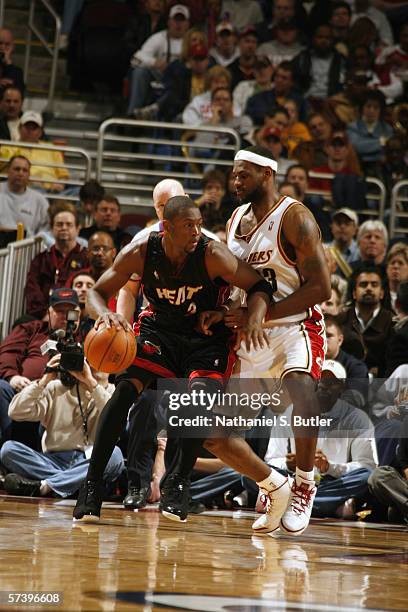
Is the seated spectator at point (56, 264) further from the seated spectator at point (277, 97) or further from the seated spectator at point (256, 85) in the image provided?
the seated spectator at point (256, 85)

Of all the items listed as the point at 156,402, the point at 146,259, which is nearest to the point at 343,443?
the point at 156,402

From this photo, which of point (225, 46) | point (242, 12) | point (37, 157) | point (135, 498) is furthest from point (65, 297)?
point (242, 12)

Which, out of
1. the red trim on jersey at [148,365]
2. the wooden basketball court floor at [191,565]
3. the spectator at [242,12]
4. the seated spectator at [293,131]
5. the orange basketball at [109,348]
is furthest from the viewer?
the spectator at [242,12]

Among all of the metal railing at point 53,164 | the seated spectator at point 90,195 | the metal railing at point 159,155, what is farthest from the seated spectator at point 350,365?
the metal railing at point 53,164

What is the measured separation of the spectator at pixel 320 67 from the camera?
1294 centimetres

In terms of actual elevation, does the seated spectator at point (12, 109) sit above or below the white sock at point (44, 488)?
above

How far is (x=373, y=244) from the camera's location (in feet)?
31.6

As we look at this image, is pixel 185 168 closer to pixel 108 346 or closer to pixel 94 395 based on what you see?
pixel 94 395

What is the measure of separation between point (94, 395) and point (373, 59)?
7.46m

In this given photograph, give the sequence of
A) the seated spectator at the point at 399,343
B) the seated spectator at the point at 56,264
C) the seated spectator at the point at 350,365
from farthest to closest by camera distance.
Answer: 1. the seated spectator at the point at 56,264
2. the seated spectator at the point at 399,343
3. the seated spectator at the point at 350,365

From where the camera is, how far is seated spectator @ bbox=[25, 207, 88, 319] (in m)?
9.16

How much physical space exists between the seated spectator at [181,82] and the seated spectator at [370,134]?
171 cm

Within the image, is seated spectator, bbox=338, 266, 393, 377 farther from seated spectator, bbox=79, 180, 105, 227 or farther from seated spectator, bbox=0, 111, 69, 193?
seated spectator, bbox=0, 111, 69, 193

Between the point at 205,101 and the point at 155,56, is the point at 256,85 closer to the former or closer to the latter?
the point at 205,101
